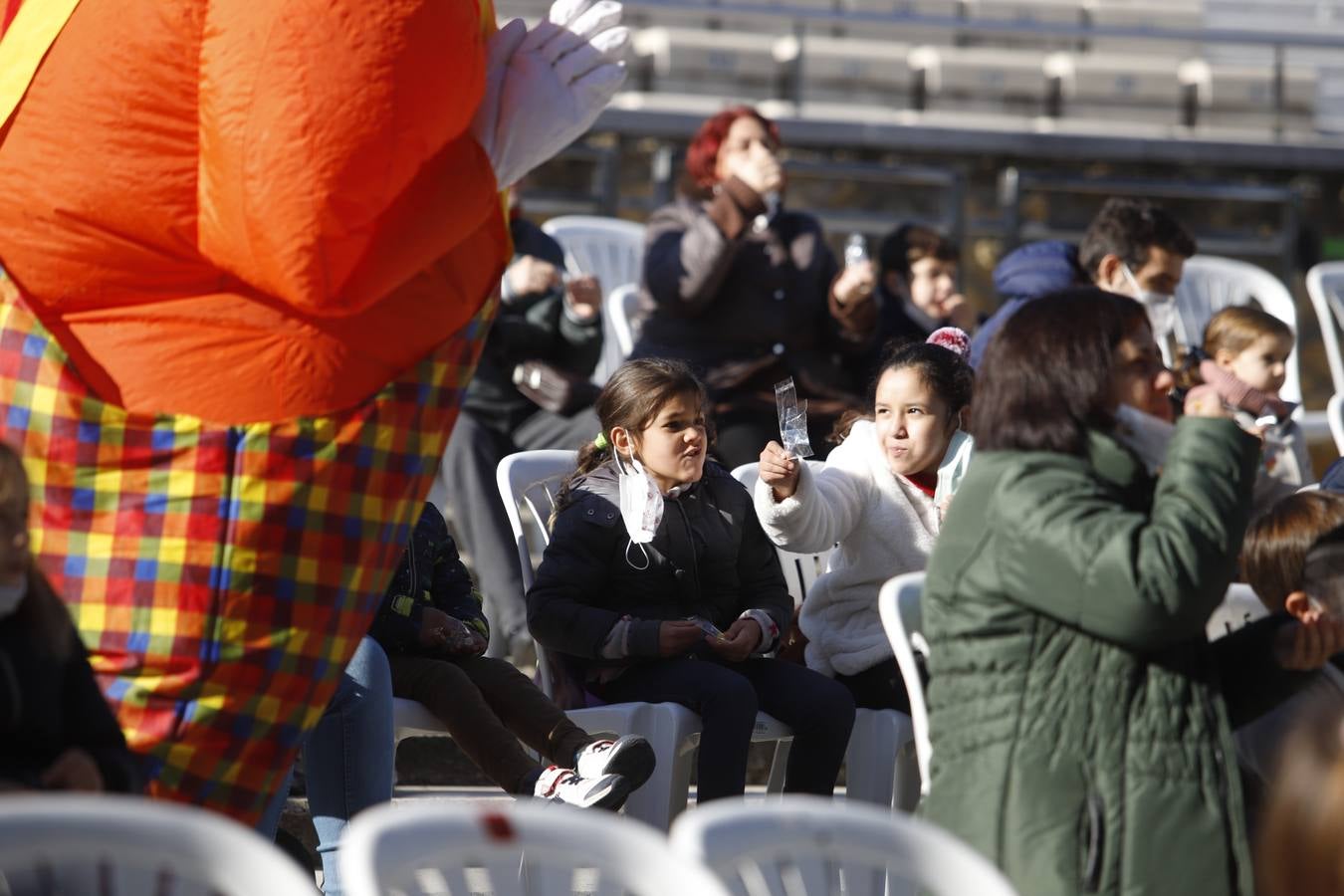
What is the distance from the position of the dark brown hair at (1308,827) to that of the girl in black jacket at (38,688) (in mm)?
1372

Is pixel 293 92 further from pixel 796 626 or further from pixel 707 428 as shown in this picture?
pixel 796 626

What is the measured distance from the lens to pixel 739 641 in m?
3.75

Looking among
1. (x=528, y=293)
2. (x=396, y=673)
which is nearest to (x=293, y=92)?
(x=396, y=673)

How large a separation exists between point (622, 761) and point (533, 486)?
89 cm

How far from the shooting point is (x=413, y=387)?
2.91m

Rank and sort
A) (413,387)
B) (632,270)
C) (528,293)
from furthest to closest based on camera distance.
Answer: (632,270), (528,293), (413,387)

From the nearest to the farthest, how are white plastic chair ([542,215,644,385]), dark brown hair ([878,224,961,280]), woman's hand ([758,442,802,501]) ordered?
1. woman's hand ([758,442,802,501])
2. dark brown hair ([878,224,961,280])
3. white plastic chair ([542,215,644,385])

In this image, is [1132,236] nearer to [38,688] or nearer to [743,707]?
[743,707]

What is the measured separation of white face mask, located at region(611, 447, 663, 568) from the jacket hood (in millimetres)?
1559

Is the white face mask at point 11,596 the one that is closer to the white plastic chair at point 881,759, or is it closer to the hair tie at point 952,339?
the white plastic chair at point 881,759

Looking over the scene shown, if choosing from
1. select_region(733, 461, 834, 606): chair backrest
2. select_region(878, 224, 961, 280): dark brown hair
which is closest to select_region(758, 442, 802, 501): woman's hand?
select_region(733, 461, 834, 606): chair backrest

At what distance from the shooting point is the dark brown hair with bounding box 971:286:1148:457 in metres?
2.54

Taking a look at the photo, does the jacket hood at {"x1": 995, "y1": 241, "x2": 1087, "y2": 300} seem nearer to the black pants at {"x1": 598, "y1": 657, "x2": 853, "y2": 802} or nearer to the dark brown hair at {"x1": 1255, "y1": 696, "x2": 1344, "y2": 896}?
the black pants at {"x1": 598, "y1": 657, "x2": 853, "y2": 802}

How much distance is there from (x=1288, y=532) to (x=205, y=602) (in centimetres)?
166
